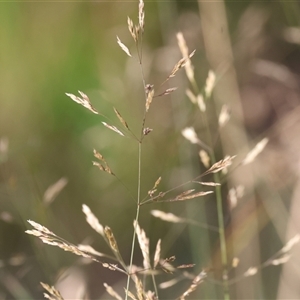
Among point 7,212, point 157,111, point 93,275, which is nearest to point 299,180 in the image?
point 157,111

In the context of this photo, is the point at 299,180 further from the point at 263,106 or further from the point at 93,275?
the point at 93,275

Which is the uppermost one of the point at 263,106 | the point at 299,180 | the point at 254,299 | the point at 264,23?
the point at 264,23

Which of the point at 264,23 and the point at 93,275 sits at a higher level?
the point at 264,23

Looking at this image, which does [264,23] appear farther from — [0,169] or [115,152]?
[0,169]

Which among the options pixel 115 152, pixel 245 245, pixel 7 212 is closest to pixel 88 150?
pixel 115 152

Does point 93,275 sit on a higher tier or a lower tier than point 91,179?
lower
